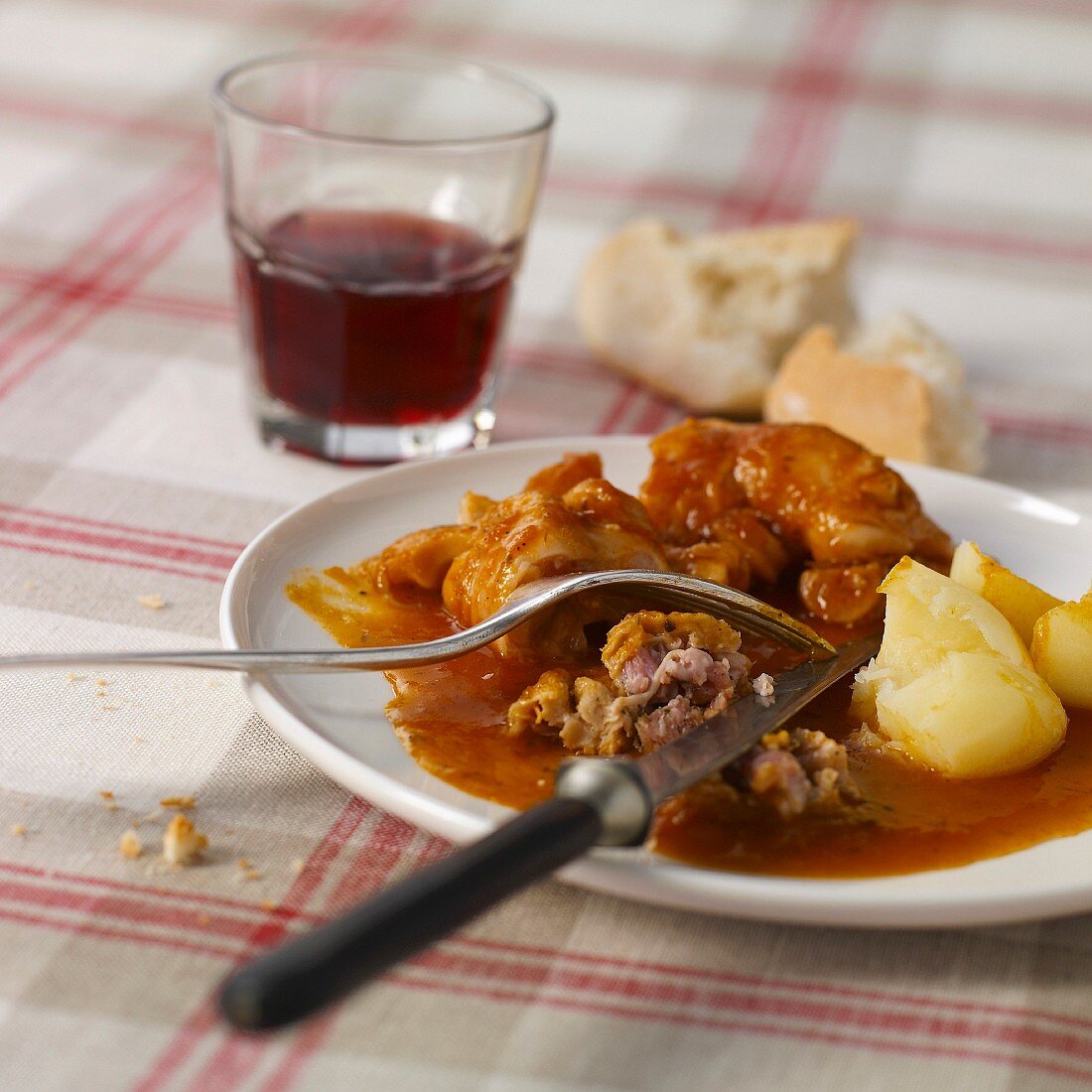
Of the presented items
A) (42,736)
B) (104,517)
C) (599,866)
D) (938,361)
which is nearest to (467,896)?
(599,866)

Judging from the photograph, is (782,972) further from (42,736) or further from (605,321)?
(605,321)

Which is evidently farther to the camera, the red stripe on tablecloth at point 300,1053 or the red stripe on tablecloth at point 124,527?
the red stripe on tablecloth at point 124,527

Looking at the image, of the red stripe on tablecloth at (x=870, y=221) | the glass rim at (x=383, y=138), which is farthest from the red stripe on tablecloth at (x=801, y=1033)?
the red stripe on tablecloth at (x=870, y=221)

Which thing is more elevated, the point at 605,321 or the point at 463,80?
the point at 463,80

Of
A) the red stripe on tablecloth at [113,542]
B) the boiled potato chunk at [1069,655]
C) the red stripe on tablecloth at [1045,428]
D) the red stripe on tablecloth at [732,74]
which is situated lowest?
the red stripe on tablecloth at [732,74]

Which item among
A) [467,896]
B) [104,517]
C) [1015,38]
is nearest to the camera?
[467,896]

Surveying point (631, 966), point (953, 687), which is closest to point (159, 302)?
point (953, 687)

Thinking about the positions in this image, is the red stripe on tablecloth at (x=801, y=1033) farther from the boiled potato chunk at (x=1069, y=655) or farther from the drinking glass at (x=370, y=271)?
the drinking glass at (x=370, y=271)

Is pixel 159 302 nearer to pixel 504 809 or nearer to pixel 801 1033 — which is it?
pixel 504 809
